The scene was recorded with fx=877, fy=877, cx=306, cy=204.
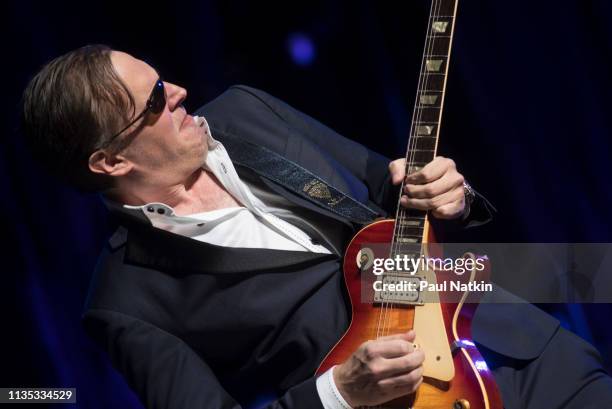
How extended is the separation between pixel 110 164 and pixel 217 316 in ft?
1.59

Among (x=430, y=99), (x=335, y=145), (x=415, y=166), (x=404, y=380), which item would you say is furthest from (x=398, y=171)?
(x=404, y=380)

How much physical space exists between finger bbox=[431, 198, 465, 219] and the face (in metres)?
0.61

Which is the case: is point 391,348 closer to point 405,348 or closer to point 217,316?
point 405,348

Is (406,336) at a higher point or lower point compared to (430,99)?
lower

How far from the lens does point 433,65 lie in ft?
6.39

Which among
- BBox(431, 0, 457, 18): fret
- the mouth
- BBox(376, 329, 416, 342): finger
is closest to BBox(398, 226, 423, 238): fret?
BBox(376, 329, 416, 342): finger

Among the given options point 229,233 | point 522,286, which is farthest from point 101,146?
point 522,286

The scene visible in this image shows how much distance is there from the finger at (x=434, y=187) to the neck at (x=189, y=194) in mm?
507

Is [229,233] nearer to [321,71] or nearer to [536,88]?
[321,71]

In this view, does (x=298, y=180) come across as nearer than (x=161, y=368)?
No

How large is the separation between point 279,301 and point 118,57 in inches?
27.6

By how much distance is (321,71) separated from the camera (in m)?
2.89

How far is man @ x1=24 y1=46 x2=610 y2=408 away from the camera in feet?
6.44

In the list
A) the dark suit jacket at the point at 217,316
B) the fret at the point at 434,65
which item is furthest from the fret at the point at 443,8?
the dark suit jacket at the point at 217,316
